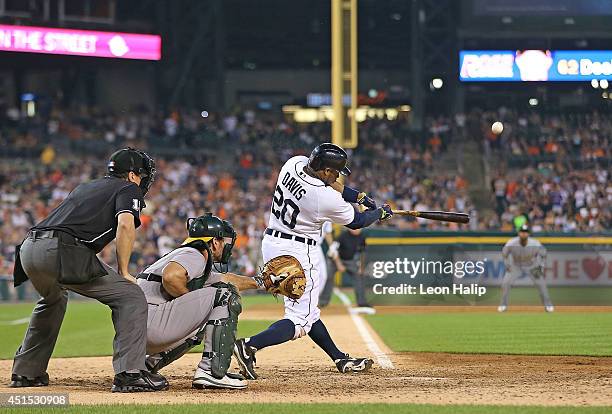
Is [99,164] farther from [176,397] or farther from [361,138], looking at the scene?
[176,397]

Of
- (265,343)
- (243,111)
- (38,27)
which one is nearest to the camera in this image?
(265,343)

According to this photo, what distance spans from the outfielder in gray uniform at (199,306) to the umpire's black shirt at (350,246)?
31.7 ft

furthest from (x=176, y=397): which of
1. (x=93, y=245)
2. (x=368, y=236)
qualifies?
(x=368, y=236)

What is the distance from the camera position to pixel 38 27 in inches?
1239

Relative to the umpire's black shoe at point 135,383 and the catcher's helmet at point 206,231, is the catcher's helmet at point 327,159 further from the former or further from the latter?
the umpire's black shoe at point 135,383

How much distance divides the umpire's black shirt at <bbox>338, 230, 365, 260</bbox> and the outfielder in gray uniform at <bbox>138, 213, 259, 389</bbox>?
968 centimetres

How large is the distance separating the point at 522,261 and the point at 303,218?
10094mm

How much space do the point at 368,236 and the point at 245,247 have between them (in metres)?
4.73

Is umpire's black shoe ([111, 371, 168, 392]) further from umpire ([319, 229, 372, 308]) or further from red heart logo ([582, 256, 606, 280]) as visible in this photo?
red heart logo ([582, 256, 606, 280])

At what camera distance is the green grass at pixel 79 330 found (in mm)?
10828

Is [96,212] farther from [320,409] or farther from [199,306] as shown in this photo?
[320,409]

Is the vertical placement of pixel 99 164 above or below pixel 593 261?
above

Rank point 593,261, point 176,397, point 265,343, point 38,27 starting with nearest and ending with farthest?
point 176,397
point 265,343
point 593,261
point 38,27

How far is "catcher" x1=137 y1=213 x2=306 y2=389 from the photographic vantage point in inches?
269
